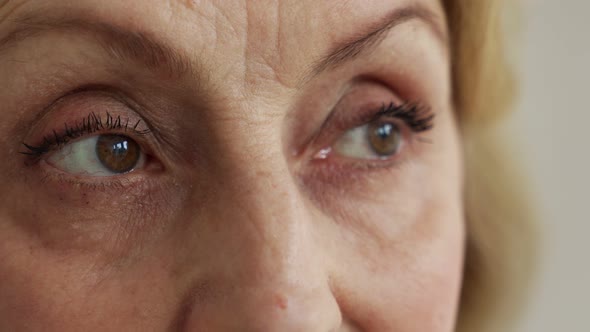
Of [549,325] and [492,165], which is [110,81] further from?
[549,325]

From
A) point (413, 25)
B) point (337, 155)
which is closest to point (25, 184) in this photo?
point (337, 155)

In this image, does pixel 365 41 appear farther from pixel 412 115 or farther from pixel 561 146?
pixel 561 146

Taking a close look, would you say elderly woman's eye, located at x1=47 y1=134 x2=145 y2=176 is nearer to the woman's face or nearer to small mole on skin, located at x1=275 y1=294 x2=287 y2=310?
the woman's face

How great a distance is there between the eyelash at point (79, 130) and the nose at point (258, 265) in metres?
0.13

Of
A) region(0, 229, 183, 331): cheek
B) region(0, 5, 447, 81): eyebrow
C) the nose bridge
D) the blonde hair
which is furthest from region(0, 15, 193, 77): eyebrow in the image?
the blonde hair

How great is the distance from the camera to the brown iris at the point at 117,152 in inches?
36.2

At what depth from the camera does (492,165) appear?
5.18 ft

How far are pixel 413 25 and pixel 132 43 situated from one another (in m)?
0.39

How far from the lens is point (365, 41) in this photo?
94 centimetres

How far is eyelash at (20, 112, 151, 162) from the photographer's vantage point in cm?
89

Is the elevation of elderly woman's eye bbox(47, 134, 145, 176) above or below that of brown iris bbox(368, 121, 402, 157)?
below

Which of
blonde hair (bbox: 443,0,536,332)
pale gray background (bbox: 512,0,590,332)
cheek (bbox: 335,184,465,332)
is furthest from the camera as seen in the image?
pale gray background (bbox: 512,0,590,332)

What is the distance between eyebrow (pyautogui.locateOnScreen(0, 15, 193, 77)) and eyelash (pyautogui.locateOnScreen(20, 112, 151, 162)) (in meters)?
0.09

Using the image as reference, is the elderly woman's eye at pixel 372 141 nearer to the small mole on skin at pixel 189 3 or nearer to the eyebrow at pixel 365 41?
the eyebrow at pixel 365 41
